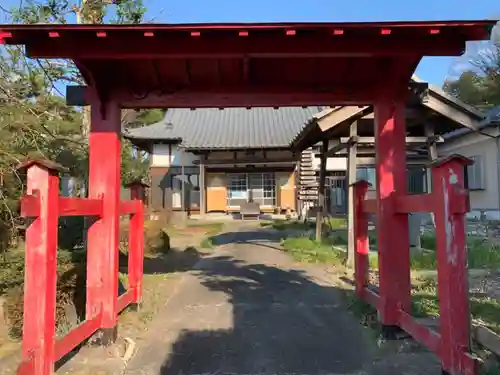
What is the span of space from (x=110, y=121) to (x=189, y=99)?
88 cm

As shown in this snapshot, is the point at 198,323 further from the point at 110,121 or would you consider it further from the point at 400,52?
the point at 400,52

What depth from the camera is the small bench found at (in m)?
23.1

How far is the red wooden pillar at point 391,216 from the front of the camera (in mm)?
4527

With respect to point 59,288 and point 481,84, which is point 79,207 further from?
point 481,84

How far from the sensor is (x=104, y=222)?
182 inches

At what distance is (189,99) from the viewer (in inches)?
198

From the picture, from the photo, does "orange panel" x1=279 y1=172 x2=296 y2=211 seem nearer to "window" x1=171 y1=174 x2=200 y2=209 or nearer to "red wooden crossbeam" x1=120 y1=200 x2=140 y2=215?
"window" x1=171 y1=174 x2=200 y2=209

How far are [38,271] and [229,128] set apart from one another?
75.8ft

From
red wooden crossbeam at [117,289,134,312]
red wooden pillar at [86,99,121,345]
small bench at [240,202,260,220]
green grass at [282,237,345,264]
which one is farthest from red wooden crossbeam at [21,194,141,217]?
small bench at [240,202,260,220]

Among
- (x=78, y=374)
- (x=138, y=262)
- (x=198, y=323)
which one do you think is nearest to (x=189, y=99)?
(x=138, y=262)

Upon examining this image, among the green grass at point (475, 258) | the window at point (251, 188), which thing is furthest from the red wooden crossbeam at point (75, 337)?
the window at point (251, 188)

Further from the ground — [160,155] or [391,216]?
[160,155]

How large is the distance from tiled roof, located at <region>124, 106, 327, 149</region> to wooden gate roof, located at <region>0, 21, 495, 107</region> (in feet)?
57.9

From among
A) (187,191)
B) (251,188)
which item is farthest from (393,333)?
(187,191)
